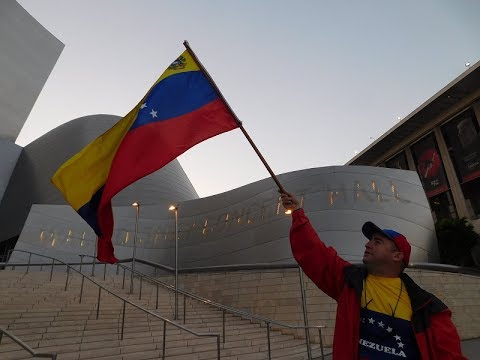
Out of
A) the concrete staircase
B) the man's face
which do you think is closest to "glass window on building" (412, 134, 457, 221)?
the concrete staircase

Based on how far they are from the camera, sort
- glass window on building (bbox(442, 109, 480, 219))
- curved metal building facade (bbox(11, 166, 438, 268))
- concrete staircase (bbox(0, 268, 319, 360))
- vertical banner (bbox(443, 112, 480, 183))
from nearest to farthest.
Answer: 1. concrete staircase (bbox(0, 268, 319, 360))
2. curved metal building facade (bbox(11, 166, 438, 268))
3. vertical banner (bbox(443, 112, 480, 183))
4. glass window on building (bbox(442, 109, 480, 219))

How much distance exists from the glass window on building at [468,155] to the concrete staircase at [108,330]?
30.5 metres

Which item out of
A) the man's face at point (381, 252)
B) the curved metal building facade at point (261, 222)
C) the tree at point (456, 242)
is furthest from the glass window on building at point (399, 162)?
the man's face at point (381, 252)

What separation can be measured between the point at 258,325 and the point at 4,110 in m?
35.8

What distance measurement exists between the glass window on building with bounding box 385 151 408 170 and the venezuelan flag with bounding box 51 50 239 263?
42.2 meters

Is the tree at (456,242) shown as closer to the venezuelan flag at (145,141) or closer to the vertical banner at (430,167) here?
the vertical banner at (430,167)

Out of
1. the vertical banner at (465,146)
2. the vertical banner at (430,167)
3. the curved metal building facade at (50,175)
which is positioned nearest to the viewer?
the curved metal building facade at (50,175)

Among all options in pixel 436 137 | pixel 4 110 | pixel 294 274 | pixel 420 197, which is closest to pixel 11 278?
pixel 294 274

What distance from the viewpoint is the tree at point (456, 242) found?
2341 centimetres

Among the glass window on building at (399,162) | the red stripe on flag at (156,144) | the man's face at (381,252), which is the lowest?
the man's face at (381,252)

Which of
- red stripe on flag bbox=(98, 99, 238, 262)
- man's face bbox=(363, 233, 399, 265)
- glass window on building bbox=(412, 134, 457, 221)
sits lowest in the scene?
man's face bbox=(363, 233, 399, 265)

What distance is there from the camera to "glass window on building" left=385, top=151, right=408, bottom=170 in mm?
43156

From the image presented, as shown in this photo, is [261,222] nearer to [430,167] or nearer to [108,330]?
[108,330]

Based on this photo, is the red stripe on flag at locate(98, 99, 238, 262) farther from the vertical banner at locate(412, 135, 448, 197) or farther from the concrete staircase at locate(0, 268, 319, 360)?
the vertical banner at locate(412, 135, 448, 197)
